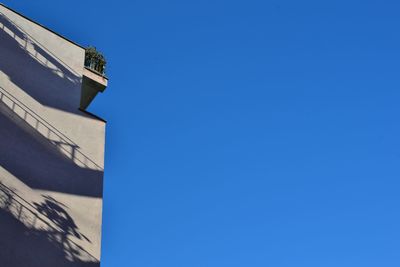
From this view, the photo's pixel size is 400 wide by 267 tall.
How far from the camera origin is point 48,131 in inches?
685

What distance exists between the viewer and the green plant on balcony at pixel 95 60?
2134cm

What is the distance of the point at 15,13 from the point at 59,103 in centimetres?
Result: 442

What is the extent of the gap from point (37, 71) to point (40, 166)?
442 cm

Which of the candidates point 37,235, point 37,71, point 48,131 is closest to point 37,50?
point 37,71

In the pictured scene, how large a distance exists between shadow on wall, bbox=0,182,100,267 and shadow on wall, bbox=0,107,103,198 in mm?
695

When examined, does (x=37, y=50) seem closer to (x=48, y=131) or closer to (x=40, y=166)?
(x=48, y=131)

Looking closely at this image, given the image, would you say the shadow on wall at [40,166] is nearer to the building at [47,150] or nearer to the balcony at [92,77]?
the building at [47,150]

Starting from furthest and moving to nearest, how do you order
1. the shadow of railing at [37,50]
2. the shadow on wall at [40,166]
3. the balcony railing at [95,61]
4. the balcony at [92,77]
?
the balcony railing at [95,61]
the balcony at [92,77]
the shadow of railing at [37,50]
the shadow on wall at [40,166]

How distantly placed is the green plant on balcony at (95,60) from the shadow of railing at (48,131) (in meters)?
4.54

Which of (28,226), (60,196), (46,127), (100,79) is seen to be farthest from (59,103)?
(28,226)

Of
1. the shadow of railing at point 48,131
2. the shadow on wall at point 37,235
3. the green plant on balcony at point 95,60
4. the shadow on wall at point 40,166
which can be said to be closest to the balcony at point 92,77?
the green plant on balcony at point 95,60

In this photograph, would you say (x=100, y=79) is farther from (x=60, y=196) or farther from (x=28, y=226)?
(x=28, y=226)

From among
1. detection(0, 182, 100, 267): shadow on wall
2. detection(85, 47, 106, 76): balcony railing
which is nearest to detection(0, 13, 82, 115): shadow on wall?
detection(85, 47, 106, 76): balcony railing

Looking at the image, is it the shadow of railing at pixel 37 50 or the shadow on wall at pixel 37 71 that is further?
Result: the shadow of railing at pixel 37 50
